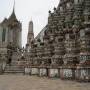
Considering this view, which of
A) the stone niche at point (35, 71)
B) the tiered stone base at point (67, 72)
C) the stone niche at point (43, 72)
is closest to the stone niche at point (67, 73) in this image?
the tiered stone base at point (67, 72)

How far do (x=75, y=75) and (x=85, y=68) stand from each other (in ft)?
5.65

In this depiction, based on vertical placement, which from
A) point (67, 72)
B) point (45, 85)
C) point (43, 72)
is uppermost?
point (67, 72)

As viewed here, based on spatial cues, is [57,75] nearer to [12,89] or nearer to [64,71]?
[64,71]

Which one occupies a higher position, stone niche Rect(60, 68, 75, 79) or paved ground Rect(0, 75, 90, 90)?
stone niche Rect(60, 68, 75, 79)

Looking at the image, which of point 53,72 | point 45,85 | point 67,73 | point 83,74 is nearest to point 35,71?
point 53,72

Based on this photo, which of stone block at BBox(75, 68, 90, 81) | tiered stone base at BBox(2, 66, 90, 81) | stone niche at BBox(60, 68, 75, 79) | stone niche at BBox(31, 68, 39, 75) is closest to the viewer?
stone block at BBox(75, 68, 90, 81)

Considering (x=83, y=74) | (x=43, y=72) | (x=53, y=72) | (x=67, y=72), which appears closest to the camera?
(x=83, y=74)

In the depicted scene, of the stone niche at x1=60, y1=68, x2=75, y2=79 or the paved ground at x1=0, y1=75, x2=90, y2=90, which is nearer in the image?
the paved ground at x1=0, y1=75, x2=90, y2=90

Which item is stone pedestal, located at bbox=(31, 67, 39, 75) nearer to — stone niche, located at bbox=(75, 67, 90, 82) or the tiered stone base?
the tiered stone base

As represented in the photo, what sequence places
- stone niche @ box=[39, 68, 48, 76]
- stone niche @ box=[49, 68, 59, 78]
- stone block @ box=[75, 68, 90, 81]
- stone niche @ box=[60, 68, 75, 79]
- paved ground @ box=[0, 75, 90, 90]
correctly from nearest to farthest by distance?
1. paved ground @ box=[0, 75, 90, 90]
2. stone block @ box=[75, 68, 90, 81]
3. stone niche @ box=[60, 68, 75, 79]
4. stone niche @ box=[49, 68, 59, 78]
5. stone niche @ box=[39, 68, 48, 76]

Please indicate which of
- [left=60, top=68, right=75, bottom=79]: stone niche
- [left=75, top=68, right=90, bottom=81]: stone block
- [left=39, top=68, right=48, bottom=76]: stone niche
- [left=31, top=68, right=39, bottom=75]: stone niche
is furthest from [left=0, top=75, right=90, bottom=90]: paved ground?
[left=31, top=68, right=39, bottom=75]: stone niche

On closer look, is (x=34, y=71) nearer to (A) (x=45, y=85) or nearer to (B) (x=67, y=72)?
(B) (x=67, y=72)

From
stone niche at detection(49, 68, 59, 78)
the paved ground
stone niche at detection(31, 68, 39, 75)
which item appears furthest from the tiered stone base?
stone niche at detection(31, 68, 39, 75)

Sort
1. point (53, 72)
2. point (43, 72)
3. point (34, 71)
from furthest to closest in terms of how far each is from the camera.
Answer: point (34, 71), point (43, 72), point (53, 72)
